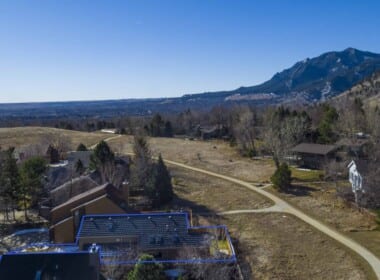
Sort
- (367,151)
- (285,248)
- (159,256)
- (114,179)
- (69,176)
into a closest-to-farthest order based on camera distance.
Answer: (159,256), (285,248), (114,179), (69,176), (367,151)

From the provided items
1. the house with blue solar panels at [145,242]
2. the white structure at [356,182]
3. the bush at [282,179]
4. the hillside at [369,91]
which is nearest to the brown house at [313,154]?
the white structure at [356,182]

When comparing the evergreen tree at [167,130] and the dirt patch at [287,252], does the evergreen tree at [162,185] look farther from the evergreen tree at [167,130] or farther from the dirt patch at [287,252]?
the evergreen tree at [167,130]

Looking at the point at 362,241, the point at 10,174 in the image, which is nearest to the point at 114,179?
the point at 10,174

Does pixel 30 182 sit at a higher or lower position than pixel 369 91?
lower

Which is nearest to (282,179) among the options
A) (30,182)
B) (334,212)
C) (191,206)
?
(334,212)

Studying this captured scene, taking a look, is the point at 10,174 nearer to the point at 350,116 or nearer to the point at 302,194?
the point at 302,194

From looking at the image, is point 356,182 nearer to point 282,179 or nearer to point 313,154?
point 282,179
